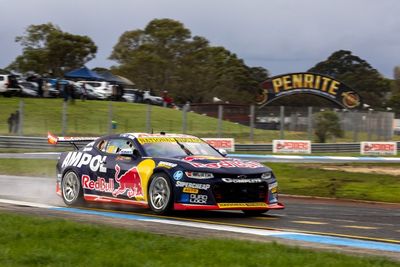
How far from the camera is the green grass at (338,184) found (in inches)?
631

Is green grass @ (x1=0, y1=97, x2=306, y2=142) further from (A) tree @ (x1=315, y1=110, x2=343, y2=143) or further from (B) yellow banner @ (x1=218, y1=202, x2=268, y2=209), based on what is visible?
(B) yellow banner @ (x1=218, y1=202, x2=268, y2=209)

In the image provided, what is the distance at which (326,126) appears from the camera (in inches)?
1416

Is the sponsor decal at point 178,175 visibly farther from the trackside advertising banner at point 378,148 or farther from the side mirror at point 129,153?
the trackside advertising banner at point 378,148

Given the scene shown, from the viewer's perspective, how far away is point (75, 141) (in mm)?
13336

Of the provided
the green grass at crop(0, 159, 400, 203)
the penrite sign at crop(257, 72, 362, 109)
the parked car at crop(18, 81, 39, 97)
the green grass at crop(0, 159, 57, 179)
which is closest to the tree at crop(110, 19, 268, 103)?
the penrite sign at crop(257, 72, 362, 109)

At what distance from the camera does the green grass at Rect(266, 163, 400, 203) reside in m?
16.0

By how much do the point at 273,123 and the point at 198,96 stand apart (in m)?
53.3

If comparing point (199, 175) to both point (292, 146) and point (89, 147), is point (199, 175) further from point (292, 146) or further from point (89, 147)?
point (292, 146)

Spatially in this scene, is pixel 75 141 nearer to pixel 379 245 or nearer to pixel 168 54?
pixel 379 245

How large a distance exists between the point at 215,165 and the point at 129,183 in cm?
158

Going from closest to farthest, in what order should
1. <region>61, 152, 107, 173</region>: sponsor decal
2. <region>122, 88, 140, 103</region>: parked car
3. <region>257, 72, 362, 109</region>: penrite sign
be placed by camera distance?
<region>61, 152, 107, 173</region>: sponsor decal < <region>122, 88, 140, 103</region>: parked car < <region>257, 72, 362, 109</region>: penrite sign

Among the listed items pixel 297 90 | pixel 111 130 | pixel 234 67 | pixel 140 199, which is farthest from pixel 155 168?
pixel 234 67

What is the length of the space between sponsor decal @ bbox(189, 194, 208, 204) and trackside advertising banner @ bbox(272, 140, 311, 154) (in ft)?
75.8

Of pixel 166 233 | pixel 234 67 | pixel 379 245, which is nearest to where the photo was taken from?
pixel 379 245
